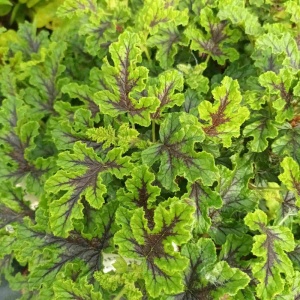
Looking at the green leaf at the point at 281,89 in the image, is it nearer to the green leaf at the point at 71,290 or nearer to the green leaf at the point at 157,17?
the green leaf at the point at 157,17

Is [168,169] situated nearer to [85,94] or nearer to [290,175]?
[290,175]

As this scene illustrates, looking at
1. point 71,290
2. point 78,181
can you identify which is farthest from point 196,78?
point 71,290

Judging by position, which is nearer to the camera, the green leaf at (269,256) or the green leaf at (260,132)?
the green leaf at (269,256)

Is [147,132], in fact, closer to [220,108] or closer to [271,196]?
[220,108]

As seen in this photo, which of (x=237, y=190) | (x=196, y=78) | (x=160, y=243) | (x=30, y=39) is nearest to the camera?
(x=160, y=243)

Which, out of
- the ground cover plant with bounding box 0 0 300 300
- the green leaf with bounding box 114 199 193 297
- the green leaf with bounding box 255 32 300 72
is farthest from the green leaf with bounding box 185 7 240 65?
the green leaf with bounding box 114 199 193 297

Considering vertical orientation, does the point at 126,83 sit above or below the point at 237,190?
above

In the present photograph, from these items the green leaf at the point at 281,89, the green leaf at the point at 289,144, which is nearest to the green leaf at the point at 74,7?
the green leaf at the point at 281,89

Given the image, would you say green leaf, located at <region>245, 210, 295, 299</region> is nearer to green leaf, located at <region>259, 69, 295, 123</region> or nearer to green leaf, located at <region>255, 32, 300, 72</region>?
green leaf, located at <region>259, 69, 295, 123</region>
